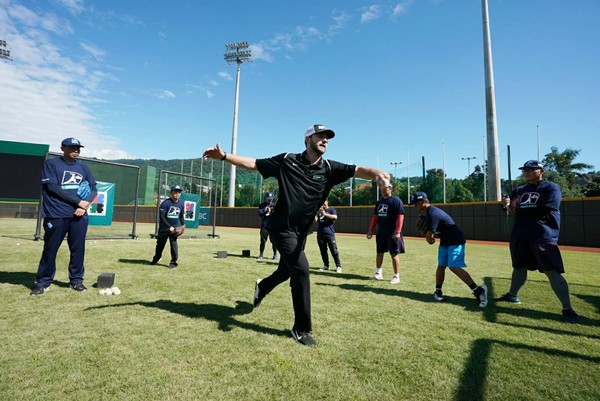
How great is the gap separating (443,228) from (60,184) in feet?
22.2

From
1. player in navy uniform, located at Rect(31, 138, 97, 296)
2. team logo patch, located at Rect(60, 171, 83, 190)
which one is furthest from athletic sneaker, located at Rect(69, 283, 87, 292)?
team logo patch, located at Rect(60, 171, 83, 190)

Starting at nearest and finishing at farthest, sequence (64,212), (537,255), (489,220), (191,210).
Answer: (537,255) → (64,212) → (191,210) → (489,220)

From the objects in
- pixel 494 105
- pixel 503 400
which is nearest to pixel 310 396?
pixel 503 400

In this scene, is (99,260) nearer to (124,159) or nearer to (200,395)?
(200,395)

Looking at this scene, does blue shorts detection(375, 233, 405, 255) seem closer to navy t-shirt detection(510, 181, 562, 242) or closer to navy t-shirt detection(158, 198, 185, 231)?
navy t-shirt detection(510, 181, 562, 242)

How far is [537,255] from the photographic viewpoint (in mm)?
4953

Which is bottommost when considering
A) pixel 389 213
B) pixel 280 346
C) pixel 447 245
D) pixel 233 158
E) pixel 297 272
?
pixel 280 346

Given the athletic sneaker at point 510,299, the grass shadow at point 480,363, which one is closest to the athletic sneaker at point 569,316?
the athletic sneaker at point 510,299

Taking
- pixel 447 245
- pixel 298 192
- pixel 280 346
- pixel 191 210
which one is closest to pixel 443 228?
pixel 447 245

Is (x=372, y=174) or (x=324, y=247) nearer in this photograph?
(x=372, y=174)

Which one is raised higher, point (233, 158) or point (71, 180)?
point (233, 158)

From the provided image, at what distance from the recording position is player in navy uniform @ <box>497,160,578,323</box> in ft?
15.6

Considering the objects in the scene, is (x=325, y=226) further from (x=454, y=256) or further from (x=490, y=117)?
(x=490, y=117)

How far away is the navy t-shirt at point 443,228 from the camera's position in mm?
5598
